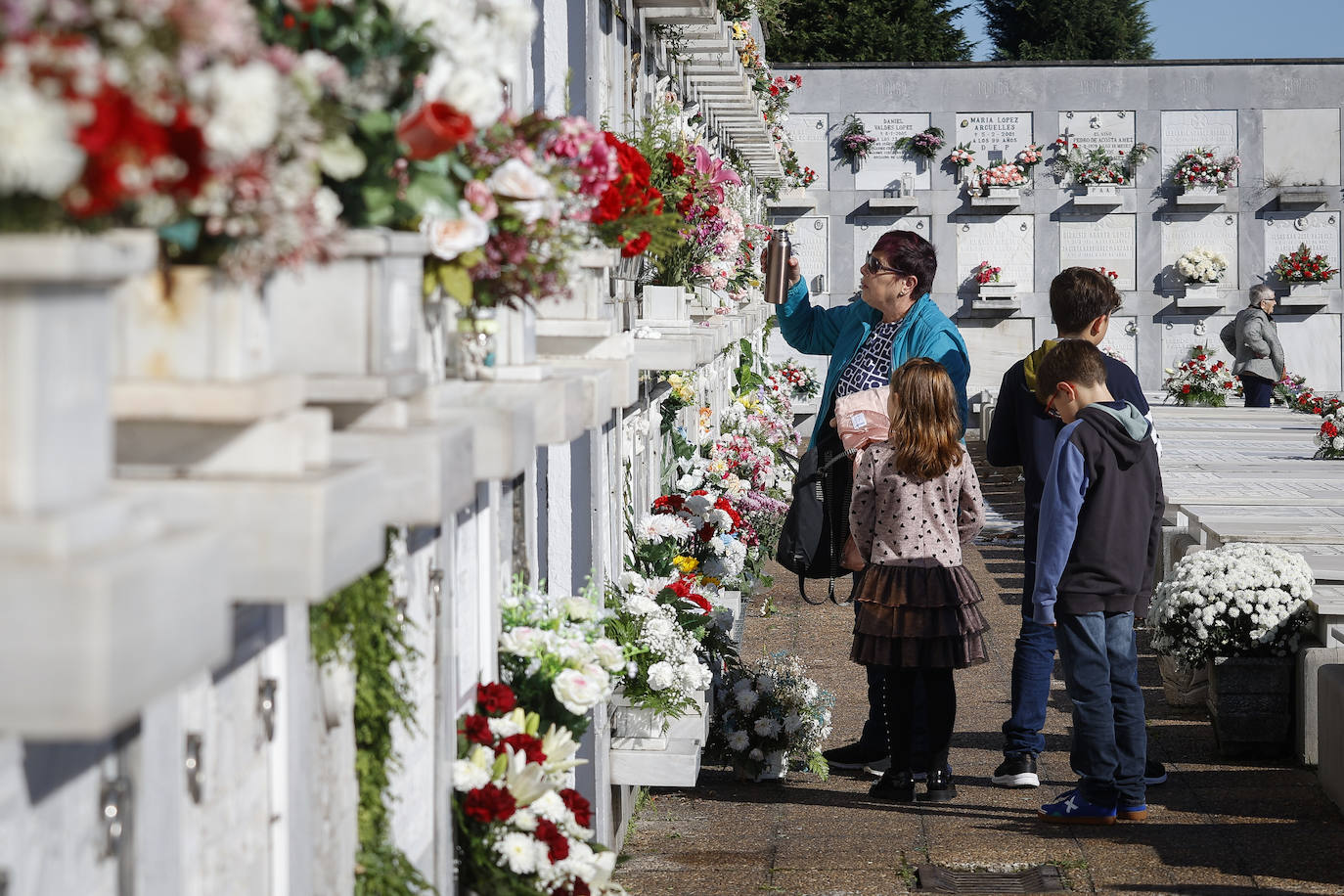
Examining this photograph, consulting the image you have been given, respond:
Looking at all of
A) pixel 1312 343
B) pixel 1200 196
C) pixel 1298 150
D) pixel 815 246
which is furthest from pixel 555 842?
pixel 1298 150

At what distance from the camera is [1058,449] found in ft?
16.6

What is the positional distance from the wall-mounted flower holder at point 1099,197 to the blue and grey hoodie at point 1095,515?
17.3 metres

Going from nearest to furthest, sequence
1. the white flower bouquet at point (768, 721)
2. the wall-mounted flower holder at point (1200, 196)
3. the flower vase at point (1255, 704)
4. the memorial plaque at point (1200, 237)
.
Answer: the white flower bouquet at point (768, 721)
the flower vase at point (1255, 704)
the wall-mounted flower holder at point (1200, 196)
the memorial plaque at point (1200, 237)

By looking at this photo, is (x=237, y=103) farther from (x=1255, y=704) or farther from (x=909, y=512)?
(x=1255, y=704)

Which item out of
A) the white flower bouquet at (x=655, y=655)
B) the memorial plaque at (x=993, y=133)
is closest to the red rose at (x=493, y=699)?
the white flower bouquet at (x=655, y=655)

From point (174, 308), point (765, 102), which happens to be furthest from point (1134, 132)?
point (174, 308)

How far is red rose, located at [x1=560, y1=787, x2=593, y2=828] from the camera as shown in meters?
3.41

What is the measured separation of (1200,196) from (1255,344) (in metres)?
4.44

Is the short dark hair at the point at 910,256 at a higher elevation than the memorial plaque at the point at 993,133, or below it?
below

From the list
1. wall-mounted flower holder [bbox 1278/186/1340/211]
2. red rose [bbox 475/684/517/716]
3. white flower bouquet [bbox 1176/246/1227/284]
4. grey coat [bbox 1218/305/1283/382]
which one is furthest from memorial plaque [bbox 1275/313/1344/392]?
red rose [bbox 475/684/517/716]

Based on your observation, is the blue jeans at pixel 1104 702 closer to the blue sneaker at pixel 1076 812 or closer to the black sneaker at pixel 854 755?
the blue sneaker at pixel 1076 812

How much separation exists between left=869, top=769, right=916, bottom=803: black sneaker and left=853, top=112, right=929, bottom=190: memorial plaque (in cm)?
→ 1702

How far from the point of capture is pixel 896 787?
571 cm

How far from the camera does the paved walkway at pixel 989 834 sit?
192 inches
